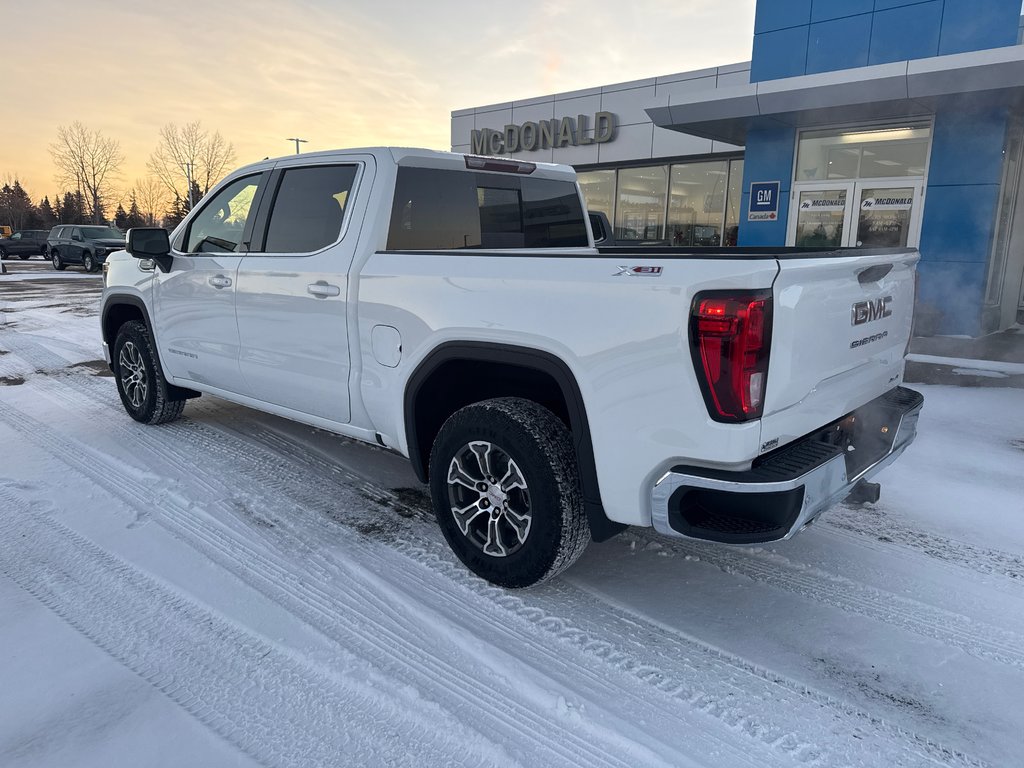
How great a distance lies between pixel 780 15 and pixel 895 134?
3.14 m

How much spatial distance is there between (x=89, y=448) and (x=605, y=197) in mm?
16291

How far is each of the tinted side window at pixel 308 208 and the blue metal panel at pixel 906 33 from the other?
11.1 m

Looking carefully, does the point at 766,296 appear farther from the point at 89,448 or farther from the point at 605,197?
the point at 605,197

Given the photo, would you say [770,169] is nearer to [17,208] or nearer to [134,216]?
[134,216]

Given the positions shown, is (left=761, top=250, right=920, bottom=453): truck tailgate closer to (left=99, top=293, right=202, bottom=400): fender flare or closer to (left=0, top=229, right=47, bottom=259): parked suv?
(left=99, top=293, right=202, bottom=400): fender flare

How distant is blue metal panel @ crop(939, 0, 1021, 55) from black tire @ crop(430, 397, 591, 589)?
11.7 m

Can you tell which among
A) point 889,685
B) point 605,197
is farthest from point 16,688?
point 605,197

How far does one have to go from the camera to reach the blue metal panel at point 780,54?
12.5m

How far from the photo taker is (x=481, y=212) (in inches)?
164

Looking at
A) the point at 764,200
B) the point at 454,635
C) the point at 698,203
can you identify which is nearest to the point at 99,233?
the point at 698,203

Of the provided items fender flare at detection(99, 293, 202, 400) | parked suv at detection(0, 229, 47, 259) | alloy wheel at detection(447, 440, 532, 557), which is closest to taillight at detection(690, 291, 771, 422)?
alloy wheel at detection(447, 440, 532, 557)

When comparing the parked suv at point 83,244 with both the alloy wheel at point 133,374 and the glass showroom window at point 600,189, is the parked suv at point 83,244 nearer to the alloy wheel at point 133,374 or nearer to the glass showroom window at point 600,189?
the glass showroom window at point 600,189

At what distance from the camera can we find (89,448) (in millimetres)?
4965

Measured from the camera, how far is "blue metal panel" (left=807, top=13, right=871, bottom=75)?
38.4ft
